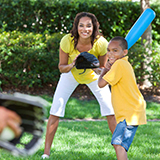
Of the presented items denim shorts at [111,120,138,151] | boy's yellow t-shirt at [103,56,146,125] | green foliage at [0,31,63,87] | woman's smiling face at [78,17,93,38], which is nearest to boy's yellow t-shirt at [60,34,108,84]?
woman's smiling face at [78,17,93,38]

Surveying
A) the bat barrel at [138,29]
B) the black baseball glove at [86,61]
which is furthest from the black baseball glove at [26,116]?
the bat barrel at [138,29]

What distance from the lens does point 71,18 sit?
829 centimetres

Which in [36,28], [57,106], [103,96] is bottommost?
[57,106]

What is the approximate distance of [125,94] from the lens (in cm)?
253

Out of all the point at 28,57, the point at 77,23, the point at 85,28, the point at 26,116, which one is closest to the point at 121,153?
the point at 85,28

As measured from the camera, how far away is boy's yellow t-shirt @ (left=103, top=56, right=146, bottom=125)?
250 cm

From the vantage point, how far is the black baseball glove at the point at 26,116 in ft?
2.63

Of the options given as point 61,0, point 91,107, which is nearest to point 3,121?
point 91,107

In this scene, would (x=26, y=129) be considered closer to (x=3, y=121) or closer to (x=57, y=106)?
(x=3, y=121)

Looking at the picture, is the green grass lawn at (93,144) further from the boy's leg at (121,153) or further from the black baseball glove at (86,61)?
the black baseball glove at (86,61)

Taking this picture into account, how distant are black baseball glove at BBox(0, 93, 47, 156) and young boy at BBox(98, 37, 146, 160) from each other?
167 centimetres

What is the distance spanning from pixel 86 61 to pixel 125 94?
630 mm

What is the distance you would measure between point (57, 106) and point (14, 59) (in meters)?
4.24

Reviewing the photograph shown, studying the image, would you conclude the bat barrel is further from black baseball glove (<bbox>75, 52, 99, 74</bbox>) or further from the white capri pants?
the white capri pants
